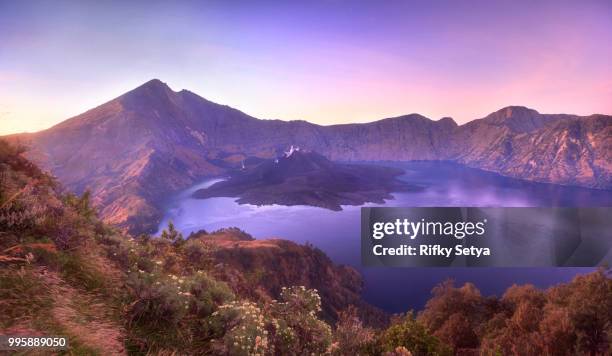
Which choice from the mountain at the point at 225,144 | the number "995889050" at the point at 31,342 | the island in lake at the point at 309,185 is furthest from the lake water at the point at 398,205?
the number "995889050" at the point at 31,342

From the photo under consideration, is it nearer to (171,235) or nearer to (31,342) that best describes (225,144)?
(171,235)

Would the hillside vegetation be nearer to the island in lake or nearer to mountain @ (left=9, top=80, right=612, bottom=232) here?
mountain @ (left=9, top=80, right=612, bottom=232)

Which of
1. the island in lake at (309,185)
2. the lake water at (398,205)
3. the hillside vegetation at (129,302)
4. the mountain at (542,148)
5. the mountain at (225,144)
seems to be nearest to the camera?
the hillside vegetation at (129,302)

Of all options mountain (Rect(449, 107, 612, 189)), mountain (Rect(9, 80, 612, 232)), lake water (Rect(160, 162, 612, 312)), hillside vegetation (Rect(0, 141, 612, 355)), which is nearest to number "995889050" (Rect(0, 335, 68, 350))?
hillside vegetation (Rect(0, 141, 612, 355))

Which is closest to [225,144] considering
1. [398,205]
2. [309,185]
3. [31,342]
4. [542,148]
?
[309,185]

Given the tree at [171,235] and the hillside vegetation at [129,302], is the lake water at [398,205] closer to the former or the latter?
the tree at [171,235]

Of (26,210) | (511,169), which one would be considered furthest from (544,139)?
(26,210)
